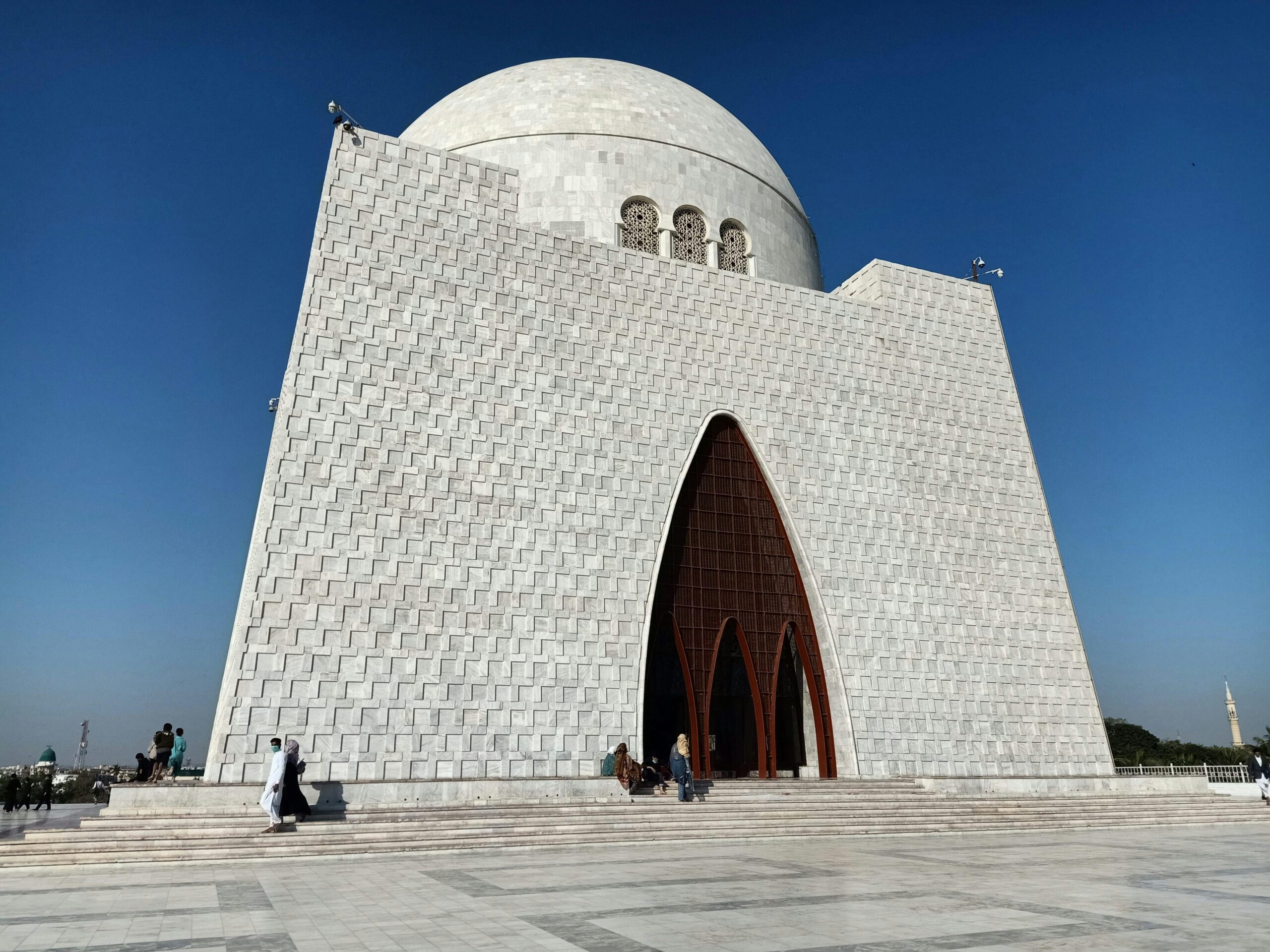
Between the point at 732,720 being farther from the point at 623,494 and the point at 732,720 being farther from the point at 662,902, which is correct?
the point at 662,902

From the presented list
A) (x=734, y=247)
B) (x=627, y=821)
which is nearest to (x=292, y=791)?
(x=627, y=821)

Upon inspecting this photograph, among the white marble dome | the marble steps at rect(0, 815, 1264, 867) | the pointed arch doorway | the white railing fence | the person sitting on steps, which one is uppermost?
the white marble dome

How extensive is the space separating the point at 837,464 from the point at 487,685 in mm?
6510

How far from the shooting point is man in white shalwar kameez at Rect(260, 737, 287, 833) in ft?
25.7

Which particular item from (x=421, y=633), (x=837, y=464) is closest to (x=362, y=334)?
(x=421, y=633)

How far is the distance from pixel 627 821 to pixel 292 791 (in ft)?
10.7

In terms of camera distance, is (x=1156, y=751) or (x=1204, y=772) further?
(x=1156, y=751)

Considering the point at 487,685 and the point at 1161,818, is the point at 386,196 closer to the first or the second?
the point at 487,685

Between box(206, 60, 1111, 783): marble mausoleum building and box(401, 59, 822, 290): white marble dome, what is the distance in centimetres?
7

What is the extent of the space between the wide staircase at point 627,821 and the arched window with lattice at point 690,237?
892 cm

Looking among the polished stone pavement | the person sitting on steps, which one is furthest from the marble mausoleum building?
the polished stone pavement

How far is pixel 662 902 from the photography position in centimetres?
489

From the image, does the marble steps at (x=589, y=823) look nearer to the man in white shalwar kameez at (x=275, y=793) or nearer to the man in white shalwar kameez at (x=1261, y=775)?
the man in white shalwar kameez at (x=275, y=793)

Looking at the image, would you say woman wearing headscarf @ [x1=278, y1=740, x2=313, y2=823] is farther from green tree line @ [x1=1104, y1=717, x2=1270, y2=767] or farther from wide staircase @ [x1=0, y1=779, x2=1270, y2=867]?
green tree line @ [x1=1104, y1=717, x2=1270, y2=767]
